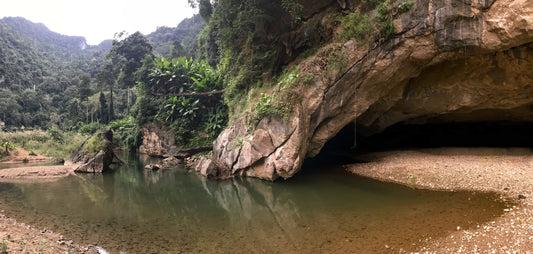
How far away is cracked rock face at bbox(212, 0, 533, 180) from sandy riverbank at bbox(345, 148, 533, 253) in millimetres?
1935

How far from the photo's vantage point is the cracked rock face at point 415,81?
861cm

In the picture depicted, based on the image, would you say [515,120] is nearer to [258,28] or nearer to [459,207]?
[459,207]

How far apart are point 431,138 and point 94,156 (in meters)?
19.6

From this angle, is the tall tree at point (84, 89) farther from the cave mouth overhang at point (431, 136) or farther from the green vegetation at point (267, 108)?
the green vegetation at point (267, 108)

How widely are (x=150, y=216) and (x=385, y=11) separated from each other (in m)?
10.2

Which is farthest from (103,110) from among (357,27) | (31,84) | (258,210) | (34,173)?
(357,27)

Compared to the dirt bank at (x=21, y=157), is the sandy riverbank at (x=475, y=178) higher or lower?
higher

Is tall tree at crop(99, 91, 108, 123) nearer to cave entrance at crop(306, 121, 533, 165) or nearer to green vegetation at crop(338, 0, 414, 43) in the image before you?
cave entrance at crop(306, 121, 533, 165)

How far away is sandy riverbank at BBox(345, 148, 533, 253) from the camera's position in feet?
16.4

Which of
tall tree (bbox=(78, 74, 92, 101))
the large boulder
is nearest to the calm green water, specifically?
the large boulder

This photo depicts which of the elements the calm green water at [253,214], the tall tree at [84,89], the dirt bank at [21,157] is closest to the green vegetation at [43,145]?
the dirt bank at [21,157]

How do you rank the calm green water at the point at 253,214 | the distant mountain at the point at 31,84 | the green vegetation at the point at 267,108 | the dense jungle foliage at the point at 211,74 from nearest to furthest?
the calm green water at the point at 253,214 → the green vegetation at the point at 267,108 → the dense jungle foliage at the point at 211,74 → the distant mountain at the point at 31,84

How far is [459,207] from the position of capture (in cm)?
702

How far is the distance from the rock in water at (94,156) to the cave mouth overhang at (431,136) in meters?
11.8
